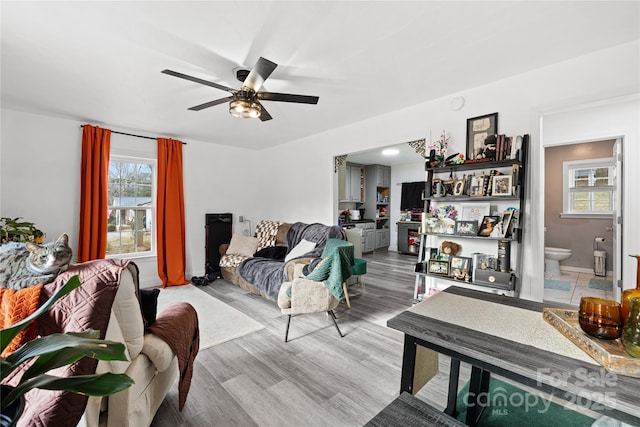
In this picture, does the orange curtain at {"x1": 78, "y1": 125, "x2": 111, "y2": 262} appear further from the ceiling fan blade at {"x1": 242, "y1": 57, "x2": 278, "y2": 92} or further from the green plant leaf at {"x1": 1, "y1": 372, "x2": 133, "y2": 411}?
the green plant leaf at {"x1": 1, "y1": 372, "x2": 133, "y2": 411}

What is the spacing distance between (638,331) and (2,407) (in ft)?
5.53

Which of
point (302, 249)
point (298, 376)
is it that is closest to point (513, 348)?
point (298, 376)

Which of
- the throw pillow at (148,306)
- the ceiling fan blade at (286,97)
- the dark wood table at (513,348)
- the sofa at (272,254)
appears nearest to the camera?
the dark wood table at (513,348)

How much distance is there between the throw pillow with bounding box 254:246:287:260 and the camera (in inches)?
173

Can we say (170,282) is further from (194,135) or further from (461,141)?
(461,141)

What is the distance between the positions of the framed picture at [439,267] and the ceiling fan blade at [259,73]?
8.03ft

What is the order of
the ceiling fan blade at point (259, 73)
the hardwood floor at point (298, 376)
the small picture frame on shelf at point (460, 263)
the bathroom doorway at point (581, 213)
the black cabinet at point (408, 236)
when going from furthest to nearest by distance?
1. the black cabinet at point (408, 236)
2. the bathroom doorway at point (581, 213)
3. the small picture frame on shelf at point (460, 263)
4. the ceiling fan blade at point (259, 73)
5. the hardwood floor at point (298, 376)

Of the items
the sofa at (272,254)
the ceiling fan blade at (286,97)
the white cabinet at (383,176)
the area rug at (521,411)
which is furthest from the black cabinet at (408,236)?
the ceiling fan blade at (286,97)

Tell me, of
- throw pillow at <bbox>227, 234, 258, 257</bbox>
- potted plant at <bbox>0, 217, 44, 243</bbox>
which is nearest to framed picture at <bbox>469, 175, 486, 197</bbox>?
throw pillow at <bbox>227, 234, 258, 257</bbox>

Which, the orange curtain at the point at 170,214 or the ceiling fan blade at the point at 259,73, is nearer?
the ceiling fan blade at the point at 259,73

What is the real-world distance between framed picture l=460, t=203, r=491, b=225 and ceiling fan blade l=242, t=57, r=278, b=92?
235cm

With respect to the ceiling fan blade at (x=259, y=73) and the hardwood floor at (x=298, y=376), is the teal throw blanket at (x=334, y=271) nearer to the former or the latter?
the hardwood floor at (x=298, y=376)

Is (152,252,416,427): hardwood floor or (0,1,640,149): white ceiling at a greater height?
(0,1,640,149): white ceiling

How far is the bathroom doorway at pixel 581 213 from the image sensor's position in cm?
469
